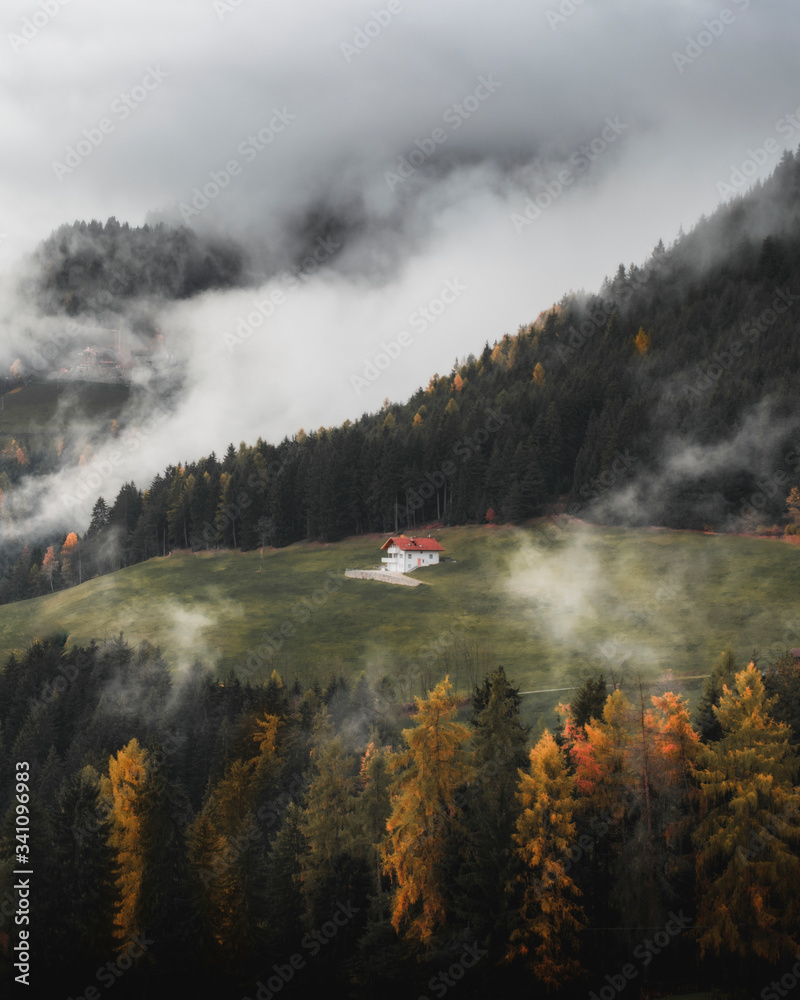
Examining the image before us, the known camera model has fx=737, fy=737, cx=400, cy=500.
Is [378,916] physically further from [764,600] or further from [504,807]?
[764,600]

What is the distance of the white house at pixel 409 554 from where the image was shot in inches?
4904

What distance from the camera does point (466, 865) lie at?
3962 centimetres

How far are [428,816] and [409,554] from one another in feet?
281

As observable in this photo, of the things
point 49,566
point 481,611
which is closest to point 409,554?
point 481,611

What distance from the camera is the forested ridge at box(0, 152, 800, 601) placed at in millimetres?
123312

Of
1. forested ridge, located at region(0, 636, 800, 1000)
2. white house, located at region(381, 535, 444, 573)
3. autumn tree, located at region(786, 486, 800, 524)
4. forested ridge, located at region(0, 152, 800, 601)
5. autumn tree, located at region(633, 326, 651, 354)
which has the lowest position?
forested ridge, located at region(0, 636, 800, 1000)

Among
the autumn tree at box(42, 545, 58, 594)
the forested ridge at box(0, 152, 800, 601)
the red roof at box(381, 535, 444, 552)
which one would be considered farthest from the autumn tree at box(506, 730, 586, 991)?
the autumn tree at box(42, 545, 58, 594)

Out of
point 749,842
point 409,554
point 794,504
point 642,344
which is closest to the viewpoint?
point 749,842

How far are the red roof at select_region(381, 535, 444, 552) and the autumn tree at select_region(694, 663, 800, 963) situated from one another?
86707mm

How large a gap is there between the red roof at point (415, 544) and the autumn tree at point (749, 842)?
86.7 m

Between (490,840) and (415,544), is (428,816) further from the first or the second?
(415,544)

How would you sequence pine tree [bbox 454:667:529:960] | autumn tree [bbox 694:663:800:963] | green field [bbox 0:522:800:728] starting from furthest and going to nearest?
1. green field [bbox 0:522:800:728]
2. pine tree [bbox 454:667:529:960]
3. autumn tree [bbox 694:663:800:963]

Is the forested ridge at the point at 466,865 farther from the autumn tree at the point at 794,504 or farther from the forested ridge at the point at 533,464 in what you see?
the forested ridge at the point at 533,464

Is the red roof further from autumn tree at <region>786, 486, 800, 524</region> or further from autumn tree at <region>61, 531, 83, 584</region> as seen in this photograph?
autumn tree at <region>61, 531, 83, 584</region>
